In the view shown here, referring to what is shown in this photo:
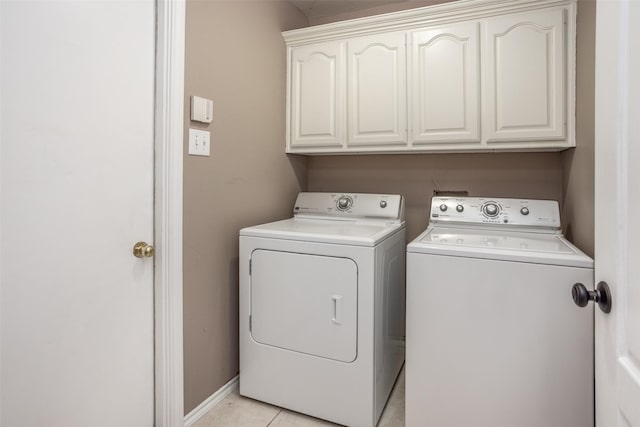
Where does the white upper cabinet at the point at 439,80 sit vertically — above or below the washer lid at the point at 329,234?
above

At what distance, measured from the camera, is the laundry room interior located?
1561mm

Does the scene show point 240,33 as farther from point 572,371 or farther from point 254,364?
point 572,371

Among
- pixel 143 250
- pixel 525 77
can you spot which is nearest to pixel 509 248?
pixel 525 77

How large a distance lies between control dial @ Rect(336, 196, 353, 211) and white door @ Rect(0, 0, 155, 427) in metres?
1.14

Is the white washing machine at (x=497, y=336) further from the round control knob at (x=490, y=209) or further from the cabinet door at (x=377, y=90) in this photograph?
the cabinet door at (x=377, y=90)

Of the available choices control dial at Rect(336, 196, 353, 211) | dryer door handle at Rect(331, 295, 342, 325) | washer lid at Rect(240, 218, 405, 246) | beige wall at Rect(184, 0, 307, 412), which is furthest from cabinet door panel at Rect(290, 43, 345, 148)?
dryer door handle at Rect(331, 295, 342, 325)

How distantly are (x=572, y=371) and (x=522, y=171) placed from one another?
48.8 inches

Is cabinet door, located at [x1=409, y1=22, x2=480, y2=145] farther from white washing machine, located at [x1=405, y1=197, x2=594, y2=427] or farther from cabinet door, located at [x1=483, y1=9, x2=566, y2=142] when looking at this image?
white washing machine, located at [x1=405, y1=197, x2=594, y2=427]

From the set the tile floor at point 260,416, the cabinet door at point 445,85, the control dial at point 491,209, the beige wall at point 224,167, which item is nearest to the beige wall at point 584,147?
the control dial at point 491,209

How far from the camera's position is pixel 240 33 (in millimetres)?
1848

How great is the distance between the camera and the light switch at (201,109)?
1.54 meters

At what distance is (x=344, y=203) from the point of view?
220 cm

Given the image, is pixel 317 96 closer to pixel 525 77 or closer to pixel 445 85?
pixel 445 85

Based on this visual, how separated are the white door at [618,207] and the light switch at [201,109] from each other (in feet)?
A: 4.69
